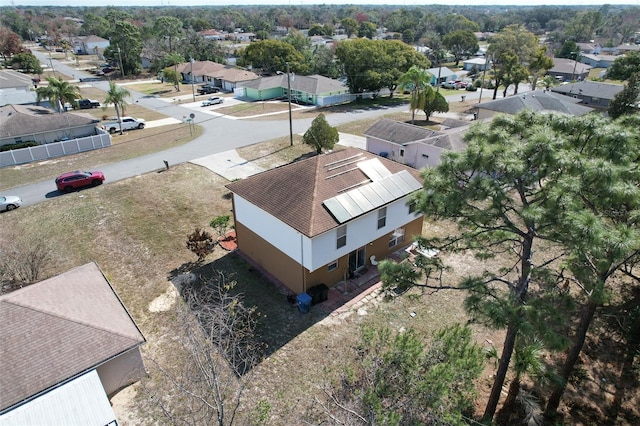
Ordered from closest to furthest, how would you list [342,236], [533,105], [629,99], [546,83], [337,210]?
[337,210] < [342,236] < [629,99] < [533,105] < [546,83]

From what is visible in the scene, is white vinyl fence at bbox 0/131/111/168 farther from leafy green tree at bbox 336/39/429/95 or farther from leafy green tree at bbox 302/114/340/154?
leafy green tree at bbox 336/39/429/95

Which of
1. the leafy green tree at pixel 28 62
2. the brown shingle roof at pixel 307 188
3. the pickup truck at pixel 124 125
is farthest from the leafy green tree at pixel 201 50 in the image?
the brown shingle roof at pixel 307 188

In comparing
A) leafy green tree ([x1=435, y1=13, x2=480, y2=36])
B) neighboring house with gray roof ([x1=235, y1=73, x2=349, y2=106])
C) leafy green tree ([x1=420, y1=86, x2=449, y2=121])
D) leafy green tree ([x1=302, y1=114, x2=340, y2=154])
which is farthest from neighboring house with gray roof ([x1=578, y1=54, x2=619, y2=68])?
leafy green tree ([x1=302, y1=114, x2=340, y2=154])

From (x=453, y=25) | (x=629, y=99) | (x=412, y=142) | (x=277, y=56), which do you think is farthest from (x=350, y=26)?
(x=412, y=142)

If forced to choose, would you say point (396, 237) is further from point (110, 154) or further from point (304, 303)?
point (110, 154)

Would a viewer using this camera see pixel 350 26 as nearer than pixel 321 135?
No

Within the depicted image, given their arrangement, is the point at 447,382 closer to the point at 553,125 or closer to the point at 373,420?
the point at 373,420

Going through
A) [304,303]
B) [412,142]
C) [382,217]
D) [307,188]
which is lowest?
[304,303]
